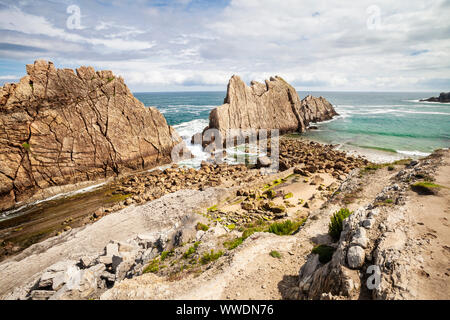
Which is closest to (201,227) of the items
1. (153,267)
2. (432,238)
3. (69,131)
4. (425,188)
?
(153,267)

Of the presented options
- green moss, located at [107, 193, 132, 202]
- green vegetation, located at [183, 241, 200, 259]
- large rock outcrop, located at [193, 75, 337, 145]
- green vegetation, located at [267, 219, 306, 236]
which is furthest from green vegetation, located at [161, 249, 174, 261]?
large rock outcrop, located at [193, 75, 337, 145]

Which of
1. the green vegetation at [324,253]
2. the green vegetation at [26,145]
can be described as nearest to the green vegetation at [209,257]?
the green vegetation at [324,253]

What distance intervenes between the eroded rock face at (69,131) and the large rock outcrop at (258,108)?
16383mm

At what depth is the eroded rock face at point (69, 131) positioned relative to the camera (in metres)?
24.3

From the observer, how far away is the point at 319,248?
893cm

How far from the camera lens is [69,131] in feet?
92.7

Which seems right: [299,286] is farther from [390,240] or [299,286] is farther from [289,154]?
[289,154]

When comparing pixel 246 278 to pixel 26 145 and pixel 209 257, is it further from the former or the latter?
pixel 26 145

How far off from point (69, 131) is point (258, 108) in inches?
1634

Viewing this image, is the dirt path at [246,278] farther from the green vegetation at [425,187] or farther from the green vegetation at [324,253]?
the green vegetation at [425,187]

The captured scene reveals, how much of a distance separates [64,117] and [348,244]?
115ft

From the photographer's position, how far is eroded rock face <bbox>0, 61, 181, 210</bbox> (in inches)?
956

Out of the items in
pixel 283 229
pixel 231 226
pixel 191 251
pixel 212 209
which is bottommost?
pixel 212 209
